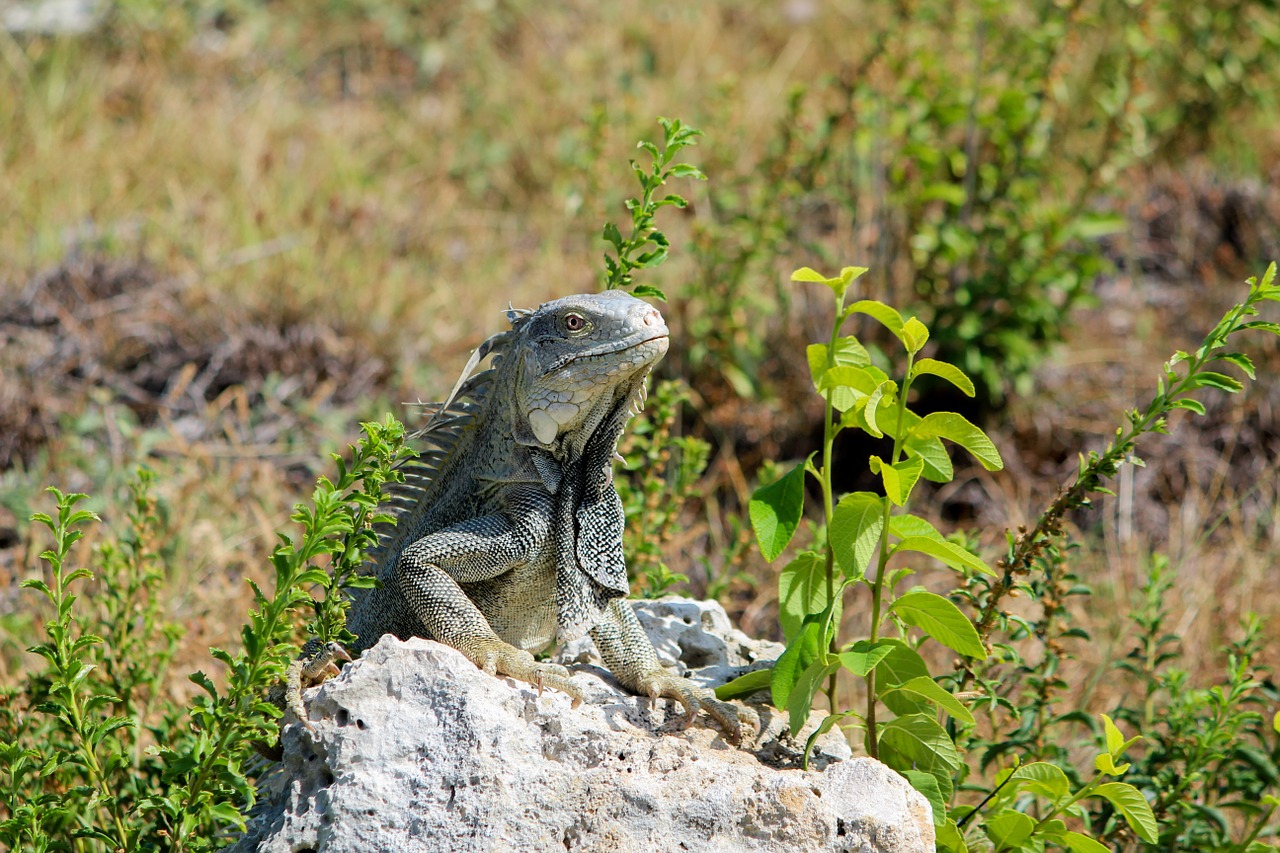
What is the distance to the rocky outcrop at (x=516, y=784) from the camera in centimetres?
282

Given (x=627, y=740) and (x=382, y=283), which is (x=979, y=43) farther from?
(x=627, y=740)

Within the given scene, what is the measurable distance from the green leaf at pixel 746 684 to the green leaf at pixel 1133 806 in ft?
2.74

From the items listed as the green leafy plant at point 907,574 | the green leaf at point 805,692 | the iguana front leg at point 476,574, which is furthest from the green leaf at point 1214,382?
the iguana front leg at point 476,574

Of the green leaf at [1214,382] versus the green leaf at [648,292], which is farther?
the green leaf at [648,292]

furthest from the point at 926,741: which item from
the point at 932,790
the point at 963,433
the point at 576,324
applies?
the point at 576,324

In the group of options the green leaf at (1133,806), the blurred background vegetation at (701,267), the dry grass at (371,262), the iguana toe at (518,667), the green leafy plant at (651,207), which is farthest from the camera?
the dry grass at (371,262)

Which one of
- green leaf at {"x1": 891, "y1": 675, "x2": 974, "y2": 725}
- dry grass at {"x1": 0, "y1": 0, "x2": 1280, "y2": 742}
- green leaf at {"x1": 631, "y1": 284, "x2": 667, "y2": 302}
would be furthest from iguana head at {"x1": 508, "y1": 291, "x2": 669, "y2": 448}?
dry grass at {"x1": 0, "y1": 0, "x2": 1280, "y2": 742}

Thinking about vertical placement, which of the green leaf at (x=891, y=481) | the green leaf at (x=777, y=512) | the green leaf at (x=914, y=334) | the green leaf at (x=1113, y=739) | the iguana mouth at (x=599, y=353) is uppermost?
the green leaf at (x=914, y=334)

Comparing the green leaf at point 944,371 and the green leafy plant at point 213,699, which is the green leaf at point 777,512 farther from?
the green leafy plant at point 213,699

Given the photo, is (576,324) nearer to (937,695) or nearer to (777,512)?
(777,512)

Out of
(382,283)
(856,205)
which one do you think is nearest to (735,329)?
(856,205)

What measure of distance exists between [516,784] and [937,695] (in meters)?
1.01

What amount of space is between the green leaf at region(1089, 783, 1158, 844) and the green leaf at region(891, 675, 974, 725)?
367 mm

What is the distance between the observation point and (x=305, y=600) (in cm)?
286
